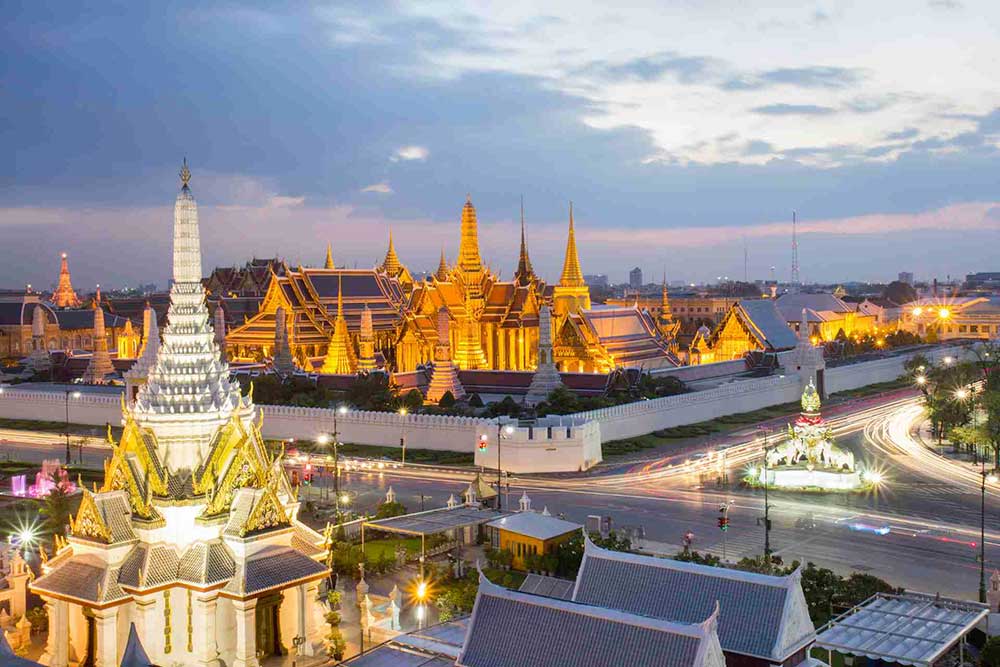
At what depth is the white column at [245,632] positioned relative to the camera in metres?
20.5

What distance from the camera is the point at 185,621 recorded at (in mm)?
20828

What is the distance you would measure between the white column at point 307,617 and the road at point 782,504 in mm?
10841

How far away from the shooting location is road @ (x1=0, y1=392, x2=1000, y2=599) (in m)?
29.1

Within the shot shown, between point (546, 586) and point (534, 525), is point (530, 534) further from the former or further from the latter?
point (546, 586)

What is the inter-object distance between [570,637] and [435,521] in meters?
13.3

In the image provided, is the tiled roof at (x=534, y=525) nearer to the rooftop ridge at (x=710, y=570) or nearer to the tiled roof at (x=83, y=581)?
the rooftop ridge at (x=710, y=570)

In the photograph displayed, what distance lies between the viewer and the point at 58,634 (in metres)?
20.9

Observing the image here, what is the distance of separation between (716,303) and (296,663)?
488ft

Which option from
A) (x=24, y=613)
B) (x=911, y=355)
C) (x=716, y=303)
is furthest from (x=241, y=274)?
Result: (x=24, y=613)

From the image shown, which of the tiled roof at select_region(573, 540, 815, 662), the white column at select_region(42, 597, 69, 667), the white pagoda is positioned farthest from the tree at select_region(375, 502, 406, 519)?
the tiled roof at select_region(573, 540, 815, 662)

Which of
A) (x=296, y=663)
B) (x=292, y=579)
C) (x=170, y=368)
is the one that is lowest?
(x=296, y=663)

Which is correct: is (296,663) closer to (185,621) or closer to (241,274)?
(185,621)

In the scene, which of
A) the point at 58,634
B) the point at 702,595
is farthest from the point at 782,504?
the point at 58,634

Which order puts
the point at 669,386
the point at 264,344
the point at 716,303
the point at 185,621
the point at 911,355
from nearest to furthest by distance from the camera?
1. the point at 185,621
2. the point at 669,386
3. the point at 264,344
4. the point at 911,355
5. the point at 716,303
